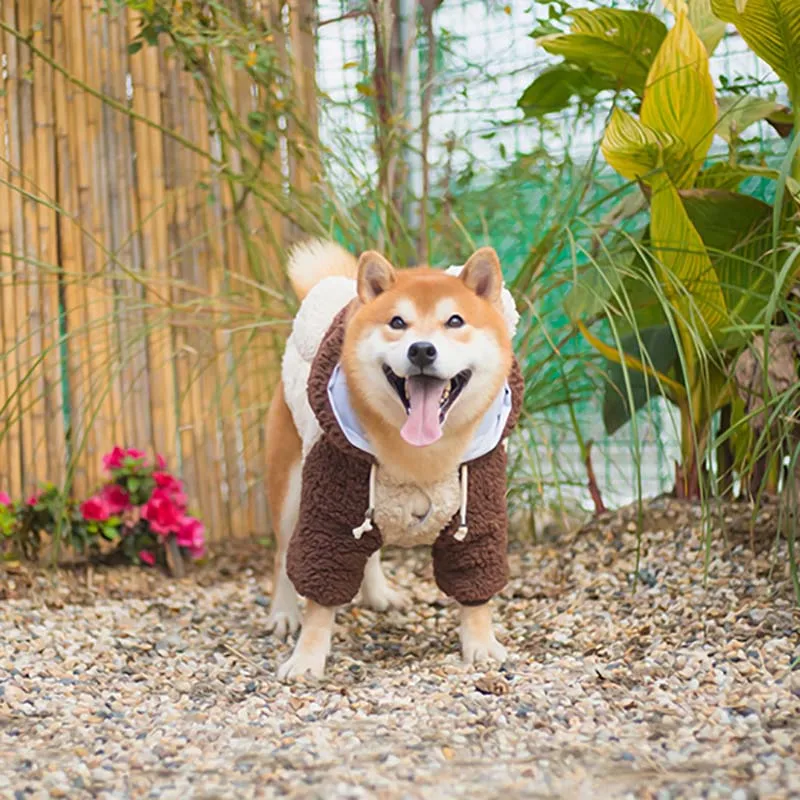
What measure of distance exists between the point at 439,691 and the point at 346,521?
39cm

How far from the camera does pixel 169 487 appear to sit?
3.45m

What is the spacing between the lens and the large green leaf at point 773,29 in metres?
2.50

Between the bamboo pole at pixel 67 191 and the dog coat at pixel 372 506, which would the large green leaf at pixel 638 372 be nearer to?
the dog coat at pixel 372 506

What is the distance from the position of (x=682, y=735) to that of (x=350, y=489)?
2.66 feet

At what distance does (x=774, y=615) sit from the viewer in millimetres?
2309

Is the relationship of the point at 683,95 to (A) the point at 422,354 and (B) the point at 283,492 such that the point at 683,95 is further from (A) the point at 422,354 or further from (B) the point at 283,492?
(B) the point at 283,492

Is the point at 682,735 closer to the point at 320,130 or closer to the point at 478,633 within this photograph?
the point at 478,633

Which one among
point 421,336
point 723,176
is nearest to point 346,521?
point 421,336

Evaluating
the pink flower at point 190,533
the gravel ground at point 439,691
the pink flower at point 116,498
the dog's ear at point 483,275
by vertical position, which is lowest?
the gravel ground at point 439,691

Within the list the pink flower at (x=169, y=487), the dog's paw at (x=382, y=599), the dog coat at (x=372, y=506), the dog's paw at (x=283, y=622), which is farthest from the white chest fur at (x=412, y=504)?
the pink flower at (x=169, y=487)

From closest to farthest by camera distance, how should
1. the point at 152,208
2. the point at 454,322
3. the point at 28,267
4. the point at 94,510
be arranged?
the point at 454,322, the point at 94,510, the point at 28,267, the point at 152,208

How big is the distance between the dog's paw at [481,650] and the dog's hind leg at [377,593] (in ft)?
1.76

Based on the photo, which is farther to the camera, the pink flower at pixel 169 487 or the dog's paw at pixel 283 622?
the pink flower at pixel 169 487

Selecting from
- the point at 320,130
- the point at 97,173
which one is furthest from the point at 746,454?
the point at 97,173
